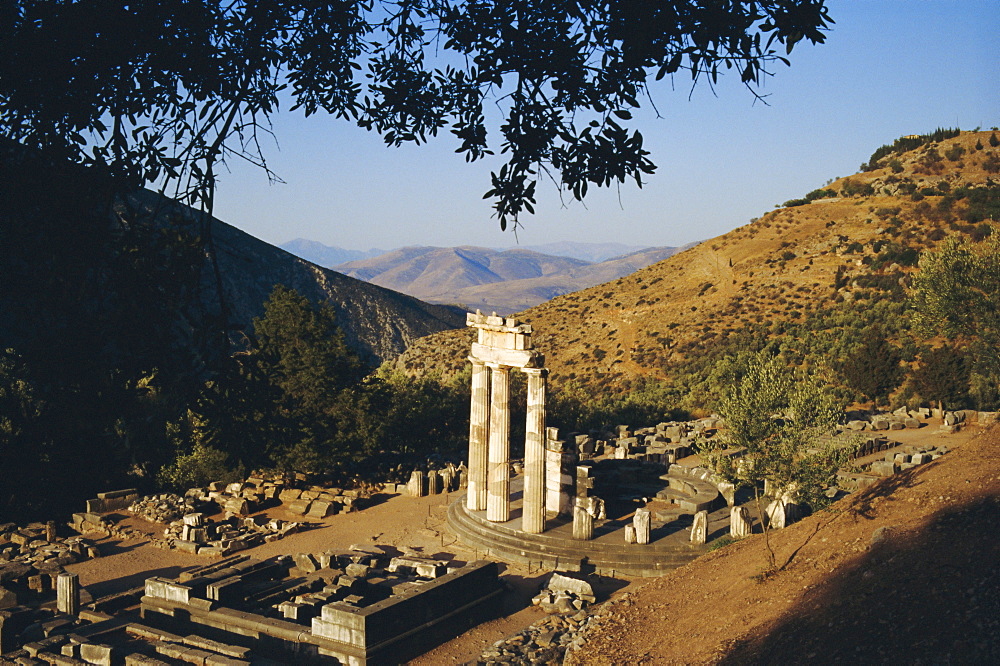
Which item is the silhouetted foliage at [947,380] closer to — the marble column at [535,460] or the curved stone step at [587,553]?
the curved stone step at [587,553]

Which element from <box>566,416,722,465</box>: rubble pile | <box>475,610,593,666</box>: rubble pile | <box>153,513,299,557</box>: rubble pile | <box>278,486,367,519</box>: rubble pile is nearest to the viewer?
<box>475,610,593,666</box>: rubble pile

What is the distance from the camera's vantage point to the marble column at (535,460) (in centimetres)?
2227

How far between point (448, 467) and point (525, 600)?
11.1 metres

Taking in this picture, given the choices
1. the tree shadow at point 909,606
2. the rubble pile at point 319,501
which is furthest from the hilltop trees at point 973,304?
the rubble pile at point 319,501

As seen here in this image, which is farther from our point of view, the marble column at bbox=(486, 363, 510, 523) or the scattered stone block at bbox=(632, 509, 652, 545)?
the marble column at bbox=(486, 363, 510, 523)

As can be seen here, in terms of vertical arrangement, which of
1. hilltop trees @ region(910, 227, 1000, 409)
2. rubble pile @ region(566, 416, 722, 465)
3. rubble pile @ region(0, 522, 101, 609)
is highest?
hilltop trees @ region(910, 227, 1000, 409)

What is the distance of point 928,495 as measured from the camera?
16109mm

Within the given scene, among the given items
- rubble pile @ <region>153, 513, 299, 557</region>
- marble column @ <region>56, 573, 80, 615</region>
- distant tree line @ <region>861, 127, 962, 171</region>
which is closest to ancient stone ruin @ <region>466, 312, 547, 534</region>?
rubble pile @ <region>153, 513, 299, 557</region>

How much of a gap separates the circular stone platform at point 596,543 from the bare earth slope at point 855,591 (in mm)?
1995

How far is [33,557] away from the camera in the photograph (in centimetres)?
2341

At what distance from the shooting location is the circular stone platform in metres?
20.9

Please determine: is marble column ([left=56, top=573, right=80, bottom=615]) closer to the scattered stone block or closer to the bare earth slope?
the bare earth slope

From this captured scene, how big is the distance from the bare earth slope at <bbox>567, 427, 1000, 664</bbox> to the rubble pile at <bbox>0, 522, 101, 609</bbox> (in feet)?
47.7

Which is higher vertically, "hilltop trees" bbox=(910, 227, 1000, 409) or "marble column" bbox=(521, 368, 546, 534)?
"hilltop trees" bbox=(910, 227, 1000, 409)
